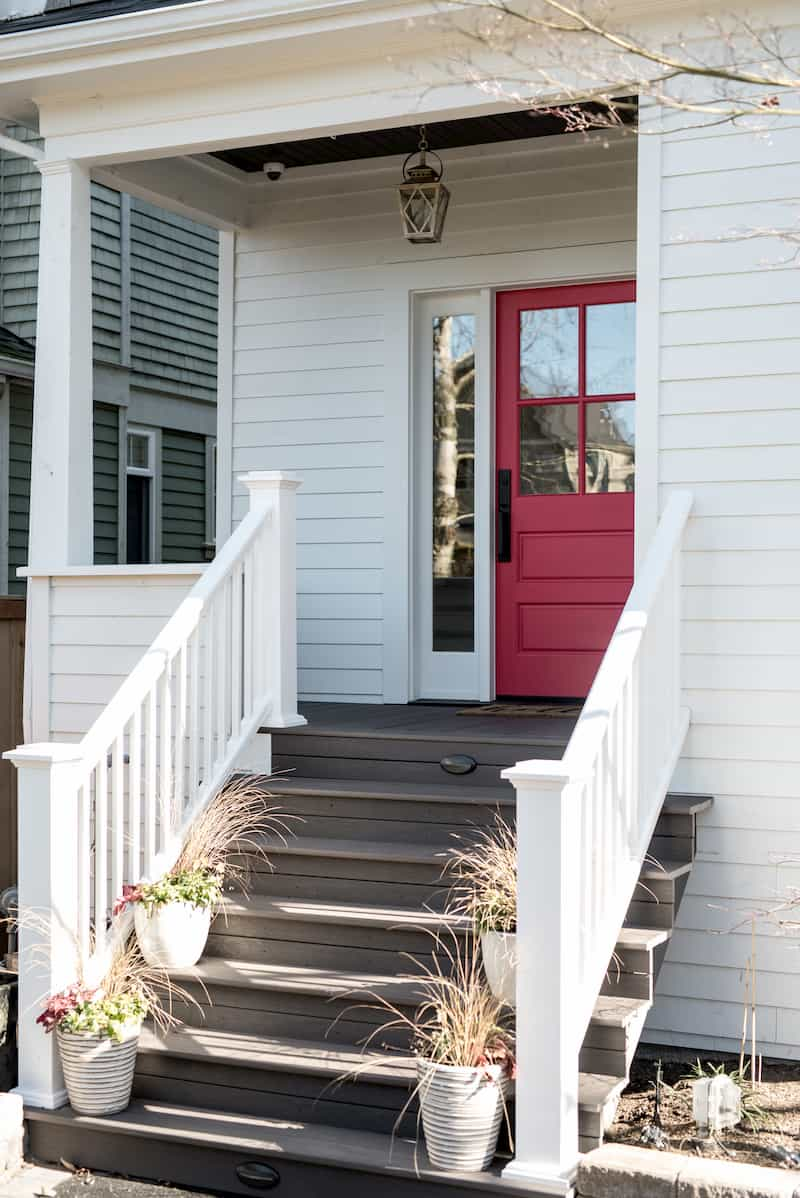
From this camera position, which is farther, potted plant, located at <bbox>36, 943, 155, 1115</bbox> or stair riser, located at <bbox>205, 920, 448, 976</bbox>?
stair riser, located at <bbox>205, 920, 448, 976</bbox>

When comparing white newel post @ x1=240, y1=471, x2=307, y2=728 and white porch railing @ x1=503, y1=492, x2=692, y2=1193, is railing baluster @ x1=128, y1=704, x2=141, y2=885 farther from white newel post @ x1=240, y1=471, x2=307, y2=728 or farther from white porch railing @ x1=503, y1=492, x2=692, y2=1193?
white porch railing @ x1=503, y1=492, x2=692, y2=1193

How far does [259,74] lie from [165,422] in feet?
16.4

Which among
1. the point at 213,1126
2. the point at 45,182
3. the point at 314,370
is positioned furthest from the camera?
the point at 314,370

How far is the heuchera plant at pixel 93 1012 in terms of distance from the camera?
3.85m

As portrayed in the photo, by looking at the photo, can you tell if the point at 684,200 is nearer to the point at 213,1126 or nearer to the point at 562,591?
the point at 562,591

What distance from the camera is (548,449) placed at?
6289mm

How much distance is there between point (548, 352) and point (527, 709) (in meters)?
1.68

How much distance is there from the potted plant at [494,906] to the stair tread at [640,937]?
351mm

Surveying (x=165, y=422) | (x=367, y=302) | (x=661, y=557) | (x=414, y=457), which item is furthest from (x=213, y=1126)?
(x=165, y=422)

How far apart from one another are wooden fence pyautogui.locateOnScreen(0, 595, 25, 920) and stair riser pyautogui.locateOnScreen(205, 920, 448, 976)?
89.5 inches

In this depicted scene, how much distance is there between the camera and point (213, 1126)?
3.79 m

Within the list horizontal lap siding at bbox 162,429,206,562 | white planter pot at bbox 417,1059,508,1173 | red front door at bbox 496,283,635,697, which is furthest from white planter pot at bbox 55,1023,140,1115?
horizontal lap siding at bbox 162,429,206,562

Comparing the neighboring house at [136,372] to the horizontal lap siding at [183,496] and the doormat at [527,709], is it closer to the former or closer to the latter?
the horizontal lap siding at [183,496]

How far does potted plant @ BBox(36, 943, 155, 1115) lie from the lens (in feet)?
12.6
